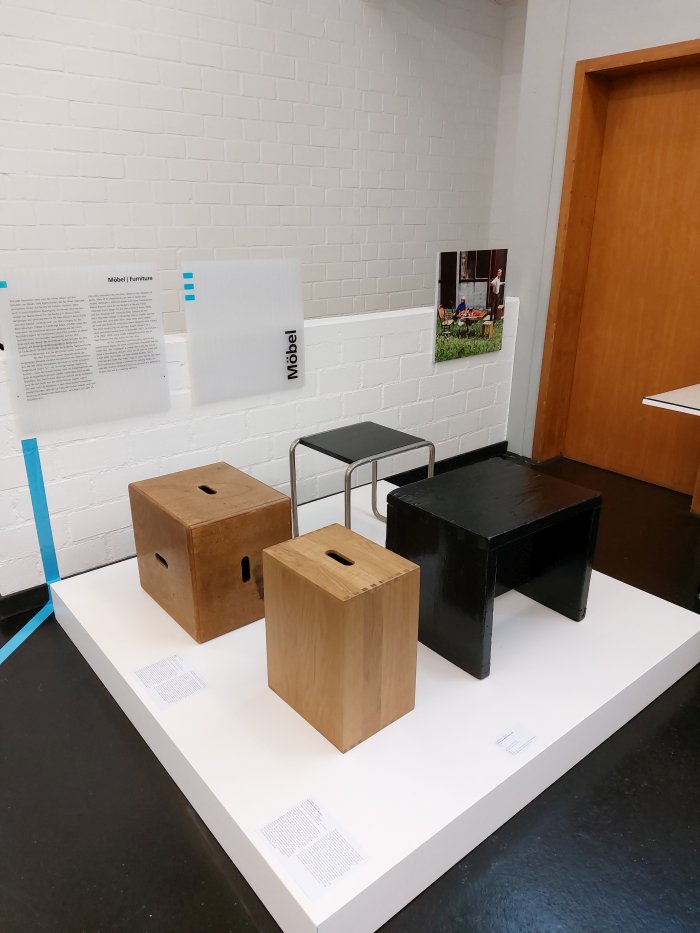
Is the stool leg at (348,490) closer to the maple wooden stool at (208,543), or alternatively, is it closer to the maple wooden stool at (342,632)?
the maple wooden stool at (208,543)

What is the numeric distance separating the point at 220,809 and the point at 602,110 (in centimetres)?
346

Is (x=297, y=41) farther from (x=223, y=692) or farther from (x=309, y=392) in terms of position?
(x=223, y=692)

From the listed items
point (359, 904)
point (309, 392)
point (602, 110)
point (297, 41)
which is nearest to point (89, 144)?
point (297, 41)

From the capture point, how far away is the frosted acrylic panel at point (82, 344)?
6.78 ft

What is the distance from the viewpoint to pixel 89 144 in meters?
3.18

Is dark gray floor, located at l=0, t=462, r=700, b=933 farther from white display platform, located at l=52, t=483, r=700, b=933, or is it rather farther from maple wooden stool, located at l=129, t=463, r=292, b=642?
maple wooden stool, located at l=129, t=463, r=292, b=642

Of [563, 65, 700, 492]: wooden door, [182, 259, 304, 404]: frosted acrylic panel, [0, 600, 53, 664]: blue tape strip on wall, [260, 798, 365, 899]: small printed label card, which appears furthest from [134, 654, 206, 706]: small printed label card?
[563, 65, 700, 492]: wooden door

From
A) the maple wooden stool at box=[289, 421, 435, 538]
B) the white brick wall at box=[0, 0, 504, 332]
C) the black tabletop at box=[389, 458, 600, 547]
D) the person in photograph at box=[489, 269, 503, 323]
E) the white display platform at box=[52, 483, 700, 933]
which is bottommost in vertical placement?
the white display platform at box=[52, 483, 700, 933]

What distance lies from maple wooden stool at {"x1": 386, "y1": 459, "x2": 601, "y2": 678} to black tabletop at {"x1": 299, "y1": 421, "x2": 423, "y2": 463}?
366 millimetres

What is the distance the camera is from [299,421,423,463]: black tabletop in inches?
88.6

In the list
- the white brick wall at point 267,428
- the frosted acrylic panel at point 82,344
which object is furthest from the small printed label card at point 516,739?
the frosted acrylic panel at point 82,344

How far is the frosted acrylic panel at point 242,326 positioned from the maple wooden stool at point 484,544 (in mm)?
993

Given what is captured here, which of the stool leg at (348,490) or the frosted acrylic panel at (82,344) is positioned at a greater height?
the frosted acrylic panel at (82,344)

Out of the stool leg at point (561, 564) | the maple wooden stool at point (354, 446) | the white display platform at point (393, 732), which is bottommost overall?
the white display platform at point (393, 732)
